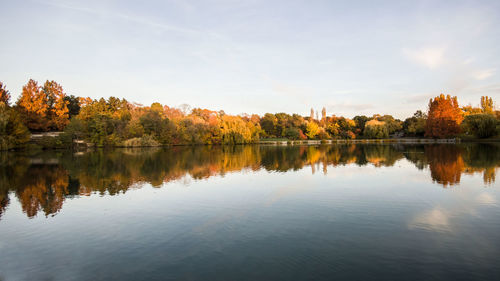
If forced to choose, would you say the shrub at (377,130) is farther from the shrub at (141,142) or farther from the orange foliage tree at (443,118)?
the shrub at (141,142)

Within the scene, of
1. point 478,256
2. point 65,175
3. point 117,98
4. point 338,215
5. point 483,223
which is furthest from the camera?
point 117,98

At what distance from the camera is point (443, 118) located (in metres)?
58.9

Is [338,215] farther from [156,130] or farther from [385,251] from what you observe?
[156,130]

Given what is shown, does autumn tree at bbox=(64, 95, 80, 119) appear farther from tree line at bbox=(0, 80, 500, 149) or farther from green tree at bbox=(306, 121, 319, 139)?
green tree at bbox=(306, 121, 319, 139)

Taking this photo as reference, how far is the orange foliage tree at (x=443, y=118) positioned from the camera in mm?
58719

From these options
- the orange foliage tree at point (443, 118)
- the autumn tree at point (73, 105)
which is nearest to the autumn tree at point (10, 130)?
the autumn tree at point (73, 105)

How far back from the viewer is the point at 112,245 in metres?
6.43

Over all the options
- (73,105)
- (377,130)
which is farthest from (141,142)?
(377,130)

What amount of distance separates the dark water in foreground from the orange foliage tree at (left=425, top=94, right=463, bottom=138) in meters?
54.7

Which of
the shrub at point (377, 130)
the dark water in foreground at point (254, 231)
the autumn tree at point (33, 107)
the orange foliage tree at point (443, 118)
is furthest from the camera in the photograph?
the shrub at point (377, 130)

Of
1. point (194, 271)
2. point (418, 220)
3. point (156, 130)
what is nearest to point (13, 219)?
point (194, 271)

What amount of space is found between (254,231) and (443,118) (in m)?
66.0

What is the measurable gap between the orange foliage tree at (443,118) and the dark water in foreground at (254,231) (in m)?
54.7

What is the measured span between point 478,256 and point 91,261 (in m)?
7.57
